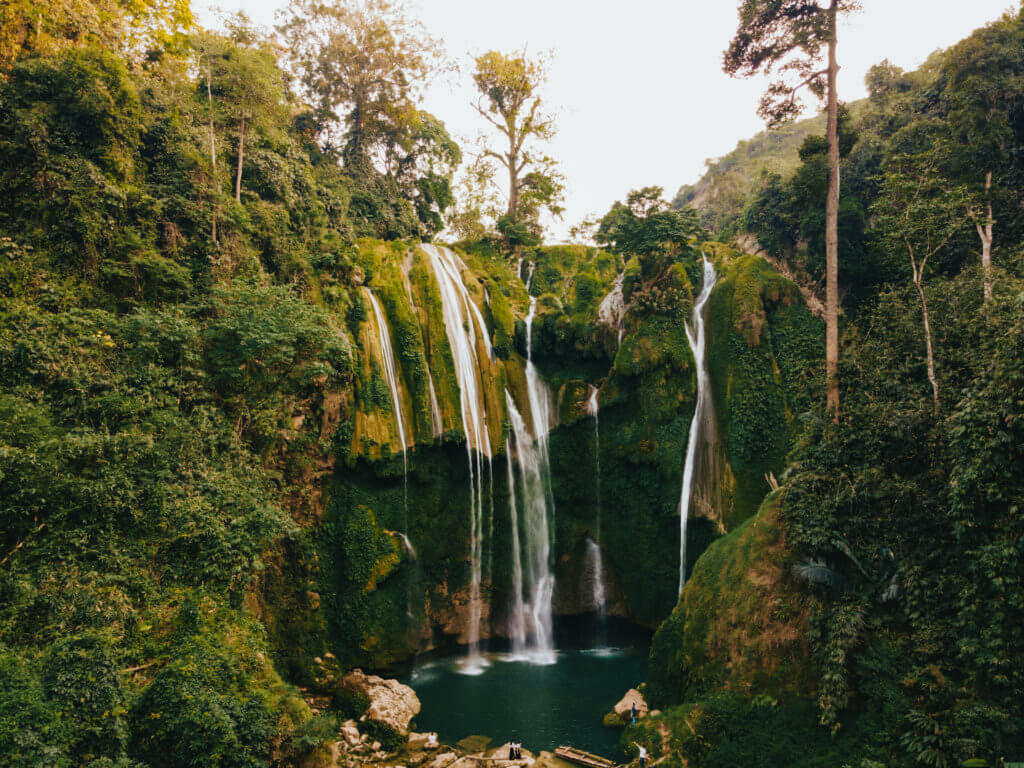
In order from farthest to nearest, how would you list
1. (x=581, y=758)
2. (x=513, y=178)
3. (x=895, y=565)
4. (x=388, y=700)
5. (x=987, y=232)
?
(x=513, y=178) < (x=987, y=232) < (x=388, y=700) < (x=581, y=758) < (x=895, y=565)

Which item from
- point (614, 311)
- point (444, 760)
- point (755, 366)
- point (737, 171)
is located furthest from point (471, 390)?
point (737, 171)

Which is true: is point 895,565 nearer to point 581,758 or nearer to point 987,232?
point 581,758

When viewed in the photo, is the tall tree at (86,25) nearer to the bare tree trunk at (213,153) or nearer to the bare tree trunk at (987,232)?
the bare tree trunk at (213,153)

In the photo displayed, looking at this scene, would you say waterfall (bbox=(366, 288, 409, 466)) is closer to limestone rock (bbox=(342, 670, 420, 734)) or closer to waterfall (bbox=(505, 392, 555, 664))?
waterfall (bbox=(505, 392, 555, 664))

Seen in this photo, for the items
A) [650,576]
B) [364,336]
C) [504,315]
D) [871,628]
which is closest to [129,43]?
[364,336]

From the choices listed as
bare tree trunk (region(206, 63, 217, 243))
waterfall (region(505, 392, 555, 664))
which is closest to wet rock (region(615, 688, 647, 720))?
waterfall (region(505, 392, 555, 664))

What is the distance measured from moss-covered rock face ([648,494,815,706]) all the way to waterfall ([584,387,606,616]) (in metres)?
5.73

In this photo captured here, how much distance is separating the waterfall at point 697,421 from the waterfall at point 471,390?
6102 millimetres

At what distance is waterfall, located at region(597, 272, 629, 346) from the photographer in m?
18.3

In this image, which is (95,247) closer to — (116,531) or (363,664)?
(116,531)

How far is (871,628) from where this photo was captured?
8.24 metres

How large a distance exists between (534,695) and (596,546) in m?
5.74

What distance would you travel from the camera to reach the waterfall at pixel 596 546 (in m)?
17.4

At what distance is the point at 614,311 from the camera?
61.5 ft
